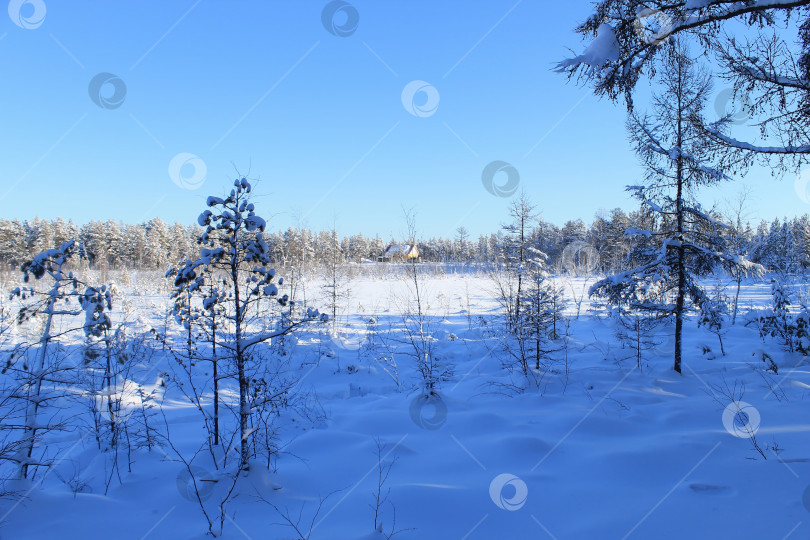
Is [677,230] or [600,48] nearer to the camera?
[600,48]

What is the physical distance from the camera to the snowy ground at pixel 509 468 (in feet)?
10.9

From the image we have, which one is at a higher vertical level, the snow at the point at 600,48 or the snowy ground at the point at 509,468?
Result: the snow at the point at 600,48

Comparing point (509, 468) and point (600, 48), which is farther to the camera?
point (509, 468)

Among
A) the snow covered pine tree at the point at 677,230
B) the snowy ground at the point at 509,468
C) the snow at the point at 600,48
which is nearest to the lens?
the snow at the point at 600,48

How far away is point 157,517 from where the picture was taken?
3662 millimetres

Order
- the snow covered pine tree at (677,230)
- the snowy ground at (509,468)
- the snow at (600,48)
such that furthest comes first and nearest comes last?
1. the snow covered pine tree at (677,230)
2. the snowy ground at (509,468)
3. the snow at (600,48)

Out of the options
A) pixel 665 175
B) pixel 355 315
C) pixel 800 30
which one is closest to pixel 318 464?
pixel 800 30

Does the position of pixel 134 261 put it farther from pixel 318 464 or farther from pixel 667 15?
pixel 667 15

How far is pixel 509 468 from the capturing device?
182 inches

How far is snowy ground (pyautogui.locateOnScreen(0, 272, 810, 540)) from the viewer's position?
10.9ft

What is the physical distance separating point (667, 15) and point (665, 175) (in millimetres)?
5933

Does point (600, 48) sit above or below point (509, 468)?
above

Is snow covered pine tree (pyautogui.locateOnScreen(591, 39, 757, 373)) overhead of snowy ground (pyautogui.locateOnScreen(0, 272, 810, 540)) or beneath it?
overhead

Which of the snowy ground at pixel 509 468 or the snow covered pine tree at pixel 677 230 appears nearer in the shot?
the snowy ground at pixel 509 468
